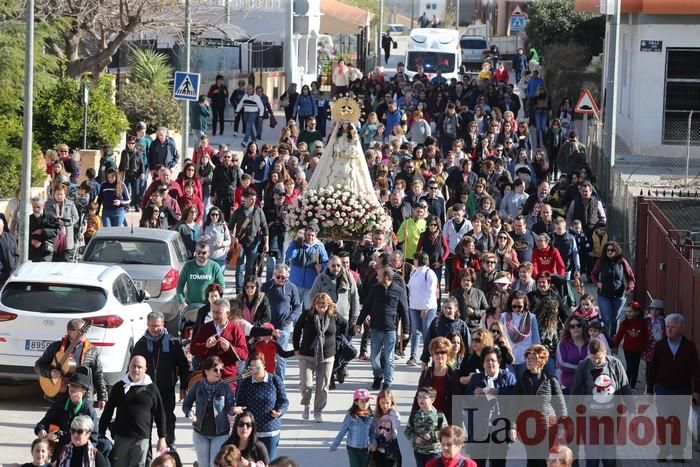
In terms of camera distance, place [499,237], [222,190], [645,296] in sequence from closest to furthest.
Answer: [499,237] < [645,296] < [222,190]

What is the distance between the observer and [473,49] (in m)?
73.7

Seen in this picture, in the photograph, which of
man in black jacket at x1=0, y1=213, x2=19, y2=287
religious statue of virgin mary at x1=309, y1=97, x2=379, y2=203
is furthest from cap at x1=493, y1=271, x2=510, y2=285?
man in black jacket at x1=0, y1=213, x2=19, y2=287

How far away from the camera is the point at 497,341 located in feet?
46.1

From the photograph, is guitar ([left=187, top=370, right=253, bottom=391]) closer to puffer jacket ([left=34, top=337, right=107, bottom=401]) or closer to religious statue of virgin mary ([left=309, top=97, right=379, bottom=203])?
puffer jacket ([left=34, top=337, right=107, bottom=401])

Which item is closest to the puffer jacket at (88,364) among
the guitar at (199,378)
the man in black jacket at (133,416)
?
the guitar at (199,378)

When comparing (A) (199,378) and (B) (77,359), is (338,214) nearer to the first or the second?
(B) (77,359)

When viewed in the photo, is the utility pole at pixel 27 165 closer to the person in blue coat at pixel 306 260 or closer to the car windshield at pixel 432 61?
the person in blue coat at pixel 306 260

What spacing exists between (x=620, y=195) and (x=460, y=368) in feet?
41.4

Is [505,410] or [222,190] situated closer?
[505,410]

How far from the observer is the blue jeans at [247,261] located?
842 inches

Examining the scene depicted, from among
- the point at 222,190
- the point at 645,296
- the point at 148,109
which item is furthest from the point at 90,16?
the point at 645,296

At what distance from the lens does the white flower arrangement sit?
67.6ft

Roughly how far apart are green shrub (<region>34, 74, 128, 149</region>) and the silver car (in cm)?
1259

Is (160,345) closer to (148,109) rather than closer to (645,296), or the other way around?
(645,296)
